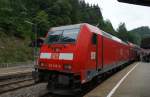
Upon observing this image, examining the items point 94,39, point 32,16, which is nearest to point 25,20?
point 32,16

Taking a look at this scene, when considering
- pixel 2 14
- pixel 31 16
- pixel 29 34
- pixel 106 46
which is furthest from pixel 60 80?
pixel 31 16

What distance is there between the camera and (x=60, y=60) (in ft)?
40.8

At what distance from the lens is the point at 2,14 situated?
6406cm

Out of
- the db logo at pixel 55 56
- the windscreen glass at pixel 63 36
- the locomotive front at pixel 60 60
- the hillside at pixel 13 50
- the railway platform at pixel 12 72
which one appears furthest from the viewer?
the hillside at pixel 13 50

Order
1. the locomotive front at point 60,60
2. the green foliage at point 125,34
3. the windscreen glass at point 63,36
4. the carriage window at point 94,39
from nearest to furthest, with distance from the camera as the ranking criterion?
1. the locomotive front at point 60,60
2. the windscreen glass at point 63,36
3. the carriage window at point 94,39
4. the green foliage at point 125,34

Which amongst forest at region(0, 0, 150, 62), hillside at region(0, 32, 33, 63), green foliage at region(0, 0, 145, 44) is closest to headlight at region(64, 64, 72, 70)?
forest at region(0, 0, 150, 62)

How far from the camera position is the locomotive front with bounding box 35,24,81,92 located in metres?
12.0

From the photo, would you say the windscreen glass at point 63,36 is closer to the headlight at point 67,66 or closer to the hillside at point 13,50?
the headlight at point 67,66

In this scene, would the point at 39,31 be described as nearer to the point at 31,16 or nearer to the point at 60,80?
the point at 31,16

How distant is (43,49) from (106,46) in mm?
4706

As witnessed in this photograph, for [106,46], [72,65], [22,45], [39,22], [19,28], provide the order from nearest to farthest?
[72,65], [106,46], [22,45], [19,28], [39,22]

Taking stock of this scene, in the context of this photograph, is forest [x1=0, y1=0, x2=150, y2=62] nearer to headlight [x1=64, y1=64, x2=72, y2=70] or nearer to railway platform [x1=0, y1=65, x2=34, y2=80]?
railway platform [x1=0, y1=65, x2=34, y2=80]

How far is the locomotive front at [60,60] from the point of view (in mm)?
12016

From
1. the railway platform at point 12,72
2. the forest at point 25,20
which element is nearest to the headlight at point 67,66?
the railway platform at point 12,72
